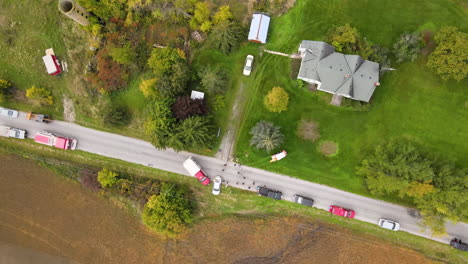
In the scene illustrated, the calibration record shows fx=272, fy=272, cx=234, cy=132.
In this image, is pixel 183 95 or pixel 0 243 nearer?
pixel 183 95

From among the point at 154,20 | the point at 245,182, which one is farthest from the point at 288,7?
the point at 245,182

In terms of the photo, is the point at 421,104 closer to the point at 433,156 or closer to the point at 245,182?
the point at 433,156

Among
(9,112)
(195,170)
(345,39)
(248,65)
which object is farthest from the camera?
(9,112)

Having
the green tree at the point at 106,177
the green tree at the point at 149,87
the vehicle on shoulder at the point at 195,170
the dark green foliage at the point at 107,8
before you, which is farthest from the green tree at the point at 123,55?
the vehicle on shoulder at the point at 195,170

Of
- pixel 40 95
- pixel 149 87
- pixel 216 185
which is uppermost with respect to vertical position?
pixel 149 87

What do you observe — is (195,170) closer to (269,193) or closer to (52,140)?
(269,193)

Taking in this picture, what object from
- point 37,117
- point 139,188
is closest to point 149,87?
point 139,188

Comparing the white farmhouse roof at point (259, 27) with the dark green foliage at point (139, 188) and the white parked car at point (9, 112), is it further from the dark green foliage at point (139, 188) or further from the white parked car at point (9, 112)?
the white parked car at point (9, 112)

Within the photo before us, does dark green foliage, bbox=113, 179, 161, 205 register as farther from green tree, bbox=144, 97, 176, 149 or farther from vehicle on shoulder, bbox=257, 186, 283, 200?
vehicle on shoulder, bbox=257, 186, 283, 200
